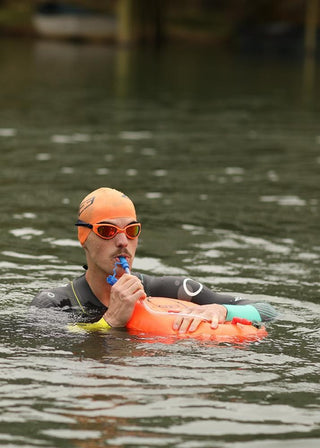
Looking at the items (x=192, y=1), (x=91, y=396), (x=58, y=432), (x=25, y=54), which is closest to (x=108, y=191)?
(x=91, y=396)

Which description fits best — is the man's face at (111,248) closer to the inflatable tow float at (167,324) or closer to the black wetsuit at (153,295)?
the inflatable tow float at (167,324)

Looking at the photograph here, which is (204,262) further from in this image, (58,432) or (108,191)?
(58,432)

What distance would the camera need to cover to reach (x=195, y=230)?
12781 millimetres

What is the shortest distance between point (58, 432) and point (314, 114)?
1978cm

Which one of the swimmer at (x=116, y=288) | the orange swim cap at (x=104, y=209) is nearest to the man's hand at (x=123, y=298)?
the swimmer at (x=116, y=288)

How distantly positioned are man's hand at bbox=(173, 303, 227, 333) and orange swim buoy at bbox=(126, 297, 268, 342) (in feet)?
0.11

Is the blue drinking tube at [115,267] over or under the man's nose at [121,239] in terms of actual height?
under

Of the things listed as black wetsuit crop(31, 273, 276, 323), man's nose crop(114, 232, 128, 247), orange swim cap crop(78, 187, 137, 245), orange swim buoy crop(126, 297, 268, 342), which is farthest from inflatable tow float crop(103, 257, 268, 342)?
orange swim cap crop(78, 187, 137, 245)

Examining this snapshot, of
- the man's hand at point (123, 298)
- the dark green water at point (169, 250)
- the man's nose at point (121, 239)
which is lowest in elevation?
the dark green water at point (169, 250)

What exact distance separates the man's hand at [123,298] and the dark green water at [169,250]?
0.66 feet

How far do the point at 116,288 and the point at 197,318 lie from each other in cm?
66

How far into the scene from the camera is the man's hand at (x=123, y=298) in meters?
7.66

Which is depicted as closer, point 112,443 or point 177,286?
point 112,443

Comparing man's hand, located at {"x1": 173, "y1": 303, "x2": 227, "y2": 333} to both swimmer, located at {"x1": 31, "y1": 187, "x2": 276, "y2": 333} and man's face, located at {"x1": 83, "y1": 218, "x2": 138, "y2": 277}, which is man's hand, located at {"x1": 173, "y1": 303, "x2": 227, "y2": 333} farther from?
man's face, located at {"x1": 83, "y1": 218, "x2": 138, "y2": 277}
